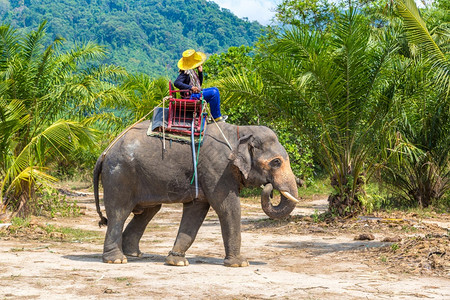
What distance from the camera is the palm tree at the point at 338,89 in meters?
11.6

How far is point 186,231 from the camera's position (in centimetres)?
801

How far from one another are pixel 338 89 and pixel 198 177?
182 inches

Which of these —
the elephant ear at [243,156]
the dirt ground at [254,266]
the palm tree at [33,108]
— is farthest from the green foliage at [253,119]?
the elephant ear at [243,156]

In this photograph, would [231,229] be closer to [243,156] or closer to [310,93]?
[243,156]

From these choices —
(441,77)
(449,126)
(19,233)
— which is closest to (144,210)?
(19,233)

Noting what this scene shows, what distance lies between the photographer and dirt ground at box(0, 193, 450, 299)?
6.33m

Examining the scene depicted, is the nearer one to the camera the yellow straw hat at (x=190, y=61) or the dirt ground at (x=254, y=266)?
the dirt ground at (x=254, y=266)

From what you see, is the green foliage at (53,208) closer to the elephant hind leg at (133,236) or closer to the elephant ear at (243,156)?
the elephant hind leg at (133,236)

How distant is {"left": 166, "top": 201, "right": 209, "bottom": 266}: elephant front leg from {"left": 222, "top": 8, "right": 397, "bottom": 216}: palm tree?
408cm

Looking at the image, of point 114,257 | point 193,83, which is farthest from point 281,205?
point 114,257

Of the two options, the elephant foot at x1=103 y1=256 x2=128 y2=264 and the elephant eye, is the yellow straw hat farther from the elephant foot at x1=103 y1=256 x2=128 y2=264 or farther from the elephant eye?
the elephant foot at x1=103 y1=256 x2=128 y2=264

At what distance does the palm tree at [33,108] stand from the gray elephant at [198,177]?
9.12ft

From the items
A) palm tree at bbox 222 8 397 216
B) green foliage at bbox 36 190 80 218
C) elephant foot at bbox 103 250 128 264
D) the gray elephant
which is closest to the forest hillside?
green foliage at bbox 36 190 80 218

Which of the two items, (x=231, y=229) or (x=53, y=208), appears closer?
(x=231, y=229)
